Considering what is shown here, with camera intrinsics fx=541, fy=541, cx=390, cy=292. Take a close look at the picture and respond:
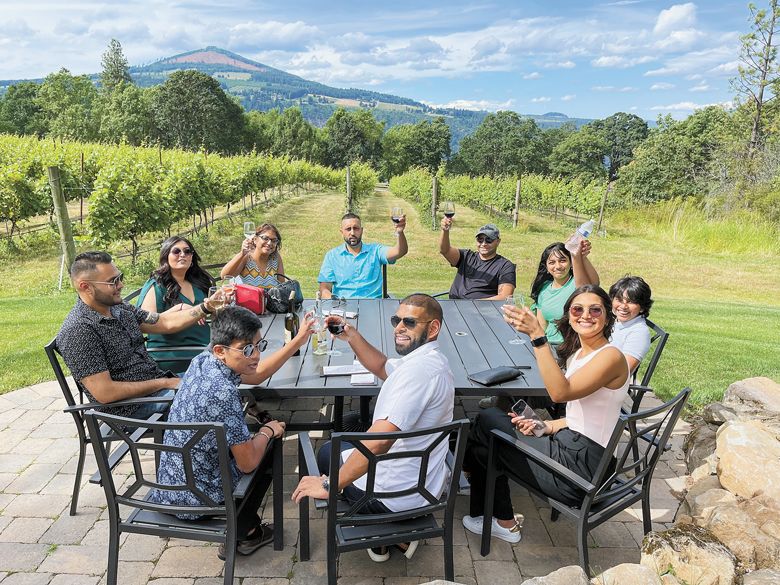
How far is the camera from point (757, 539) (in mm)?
2225

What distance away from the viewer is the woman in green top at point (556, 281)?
11.8ft

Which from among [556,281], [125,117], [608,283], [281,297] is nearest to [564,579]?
[556,281]

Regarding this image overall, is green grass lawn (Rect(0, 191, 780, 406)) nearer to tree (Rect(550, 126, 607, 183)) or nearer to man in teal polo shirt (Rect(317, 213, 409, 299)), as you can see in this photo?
man in teal polo shirt (Rect(317, 213, 409, 299))

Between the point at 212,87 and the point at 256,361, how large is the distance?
59.8 m

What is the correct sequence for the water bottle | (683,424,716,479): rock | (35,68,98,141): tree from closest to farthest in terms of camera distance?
(683,424,716,479): rock, the water bottle, (35,68,98,141): tree

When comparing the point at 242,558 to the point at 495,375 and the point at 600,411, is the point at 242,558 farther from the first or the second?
the point at 600,411

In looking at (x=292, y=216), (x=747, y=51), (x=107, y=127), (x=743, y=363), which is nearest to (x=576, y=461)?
(x=743, y=363)

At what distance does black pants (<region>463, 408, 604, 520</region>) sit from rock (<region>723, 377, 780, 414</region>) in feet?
5.88

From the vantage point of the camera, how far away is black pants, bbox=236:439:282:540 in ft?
7.76

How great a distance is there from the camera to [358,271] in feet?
15.3

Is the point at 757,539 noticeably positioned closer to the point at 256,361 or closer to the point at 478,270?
the point at 256,361

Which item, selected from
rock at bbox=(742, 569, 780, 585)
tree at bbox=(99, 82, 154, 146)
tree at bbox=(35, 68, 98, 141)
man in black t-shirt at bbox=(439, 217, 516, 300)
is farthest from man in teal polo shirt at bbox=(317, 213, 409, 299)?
tree at bbox=(99, 82, 154, 146)

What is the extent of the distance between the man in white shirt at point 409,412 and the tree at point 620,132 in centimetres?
6743

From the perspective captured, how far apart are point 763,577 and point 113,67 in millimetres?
77028
